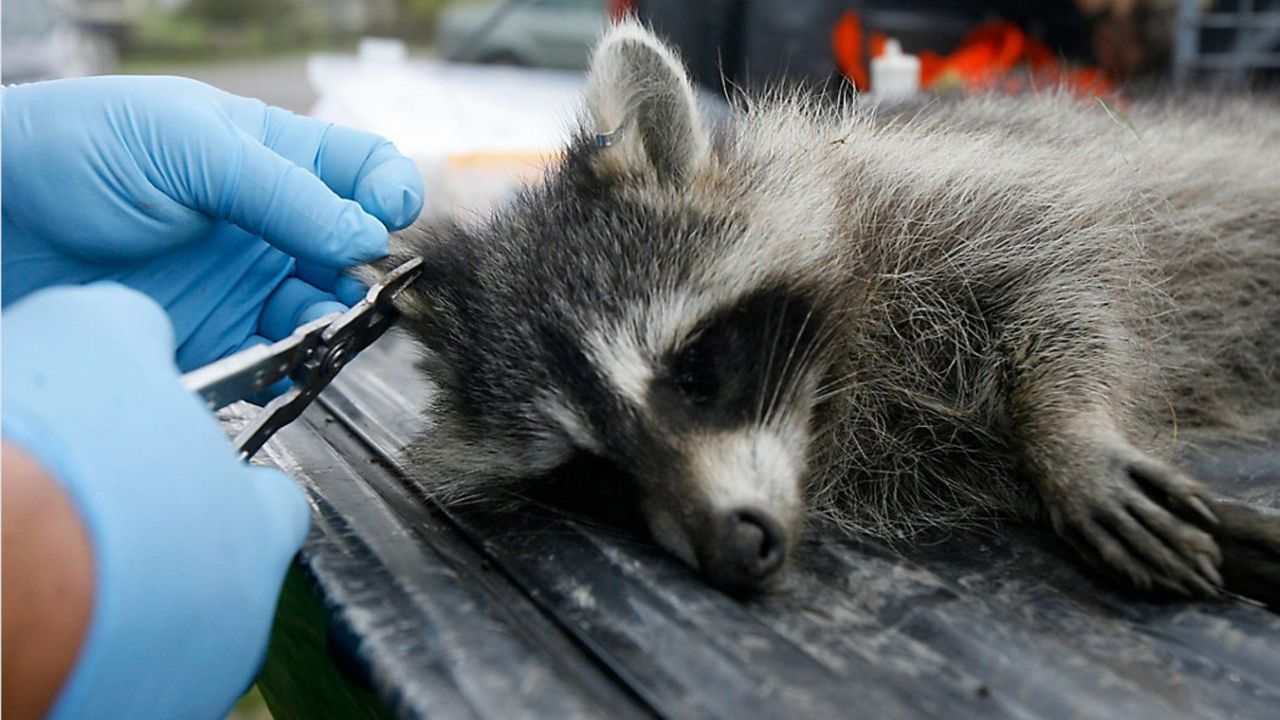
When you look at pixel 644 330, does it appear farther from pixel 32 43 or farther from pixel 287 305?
pixel 32 43

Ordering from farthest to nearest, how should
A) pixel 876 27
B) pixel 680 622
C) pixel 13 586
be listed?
pixel 876 27
pixel 680 622
pixel 13 586

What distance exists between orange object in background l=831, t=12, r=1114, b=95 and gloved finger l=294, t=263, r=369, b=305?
7.71 ft

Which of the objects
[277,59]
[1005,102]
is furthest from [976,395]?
[277,59]

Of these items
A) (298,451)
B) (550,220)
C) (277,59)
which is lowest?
(277,59)

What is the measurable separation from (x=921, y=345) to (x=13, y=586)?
56.4 inches

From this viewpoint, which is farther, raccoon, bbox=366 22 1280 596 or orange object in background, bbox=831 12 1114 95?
orange object in background, bbox=831 12 1114 95

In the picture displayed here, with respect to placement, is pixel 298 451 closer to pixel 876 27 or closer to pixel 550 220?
pixel 550 220

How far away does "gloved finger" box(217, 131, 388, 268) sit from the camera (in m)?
1.67

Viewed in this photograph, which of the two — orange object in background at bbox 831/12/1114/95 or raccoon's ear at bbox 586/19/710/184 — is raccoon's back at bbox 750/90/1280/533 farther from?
orange object in background at bbox 831/12/1114/95

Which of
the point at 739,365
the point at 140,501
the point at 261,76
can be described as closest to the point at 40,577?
Answer: the point at 140,501

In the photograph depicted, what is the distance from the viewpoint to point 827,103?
7.52 feet

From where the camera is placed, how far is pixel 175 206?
168 cm

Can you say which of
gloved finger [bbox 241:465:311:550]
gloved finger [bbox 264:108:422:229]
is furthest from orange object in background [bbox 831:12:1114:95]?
gloved finger [bbox 241:465:311:550]

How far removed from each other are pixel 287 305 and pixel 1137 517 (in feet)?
4.80
